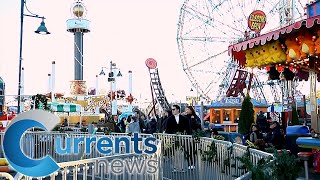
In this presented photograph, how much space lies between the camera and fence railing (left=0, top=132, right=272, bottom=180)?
18.7ft

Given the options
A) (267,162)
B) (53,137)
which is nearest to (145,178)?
(267,162)

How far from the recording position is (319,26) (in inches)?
319

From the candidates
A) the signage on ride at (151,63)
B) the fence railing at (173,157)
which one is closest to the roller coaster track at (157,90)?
the signage on ride at (151,63)

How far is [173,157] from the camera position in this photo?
31.8ft

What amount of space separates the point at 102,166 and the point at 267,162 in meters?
2.37

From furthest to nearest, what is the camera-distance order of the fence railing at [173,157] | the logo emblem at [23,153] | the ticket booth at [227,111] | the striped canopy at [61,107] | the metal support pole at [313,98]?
1. the ticket booth at [227,111]
2. the striped canopy at [61,107]
3. the metal support pole at [313,98]
4. the fence railing at [173,157]
5. the logo emblem at [23,153]

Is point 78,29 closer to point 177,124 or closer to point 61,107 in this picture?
point 61,107

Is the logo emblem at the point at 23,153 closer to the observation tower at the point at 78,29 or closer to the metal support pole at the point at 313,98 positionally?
the metal support pole at the point at 313,98

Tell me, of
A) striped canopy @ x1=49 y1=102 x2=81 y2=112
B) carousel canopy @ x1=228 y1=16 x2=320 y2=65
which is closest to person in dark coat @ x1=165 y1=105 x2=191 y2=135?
carousel canopy @ x1=228 y1=16 x2=320 y2=65

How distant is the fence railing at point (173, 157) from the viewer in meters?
5.69

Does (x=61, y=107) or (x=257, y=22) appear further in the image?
(x=61, y=107)

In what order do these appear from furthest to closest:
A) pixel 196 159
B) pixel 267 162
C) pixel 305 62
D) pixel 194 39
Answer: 1. pixel 194 39
2. pixel 305 62
3. pixel 196 159
4. pixel 267 162

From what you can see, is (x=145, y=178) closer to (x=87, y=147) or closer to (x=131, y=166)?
(x=131, y=166)

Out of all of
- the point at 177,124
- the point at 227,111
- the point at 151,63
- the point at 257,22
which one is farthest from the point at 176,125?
the point at 151,63
